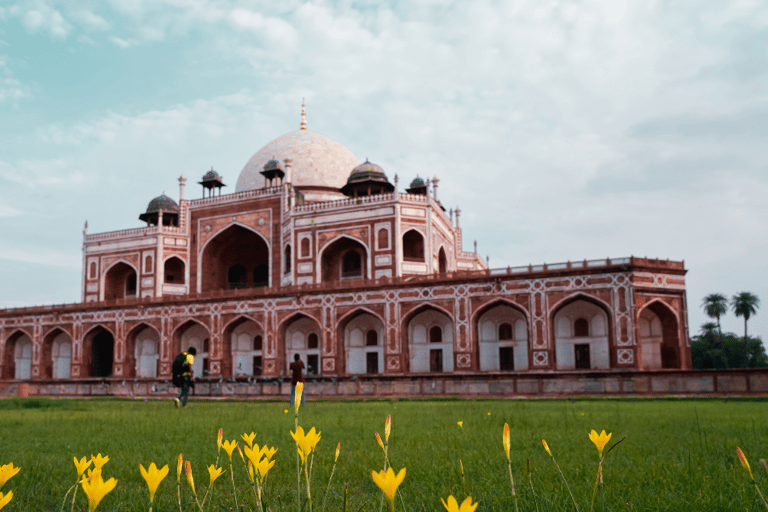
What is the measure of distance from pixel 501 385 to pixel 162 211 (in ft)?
84.9

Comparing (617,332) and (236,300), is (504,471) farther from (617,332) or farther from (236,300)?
(236,300)

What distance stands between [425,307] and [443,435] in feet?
78.0

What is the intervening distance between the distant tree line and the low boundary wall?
3269cm

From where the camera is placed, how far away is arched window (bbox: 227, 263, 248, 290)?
137 ft

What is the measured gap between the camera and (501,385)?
25.0 metres

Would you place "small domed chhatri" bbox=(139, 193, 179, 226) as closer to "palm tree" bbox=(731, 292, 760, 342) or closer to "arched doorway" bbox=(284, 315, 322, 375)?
"arched doorway" bbox=(284, 315, 322, 375)

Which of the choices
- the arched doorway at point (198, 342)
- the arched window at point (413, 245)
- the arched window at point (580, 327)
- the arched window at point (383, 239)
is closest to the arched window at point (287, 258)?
the arched doorway at point (198, 342)

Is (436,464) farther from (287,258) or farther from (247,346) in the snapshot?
(287,258)

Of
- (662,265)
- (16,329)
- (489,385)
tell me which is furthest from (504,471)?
(16,329)

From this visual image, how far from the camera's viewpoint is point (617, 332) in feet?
83.9

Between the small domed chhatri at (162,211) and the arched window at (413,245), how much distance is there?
16377 millimetres

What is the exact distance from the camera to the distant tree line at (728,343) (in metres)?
53.4

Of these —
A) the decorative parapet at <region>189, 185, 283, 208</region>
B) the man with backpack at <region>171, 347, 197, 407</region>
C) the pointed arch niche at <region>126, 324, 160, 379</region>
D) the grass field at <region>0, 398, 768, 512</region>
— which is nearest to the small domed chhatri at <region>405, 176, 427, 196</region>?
the decorative parapet at <region>189, 185, 283, 208</region>

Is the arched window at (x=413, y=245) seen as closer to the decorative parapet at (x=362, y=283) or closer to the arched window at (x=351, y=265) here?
the arched window at (x=351, y=265)
